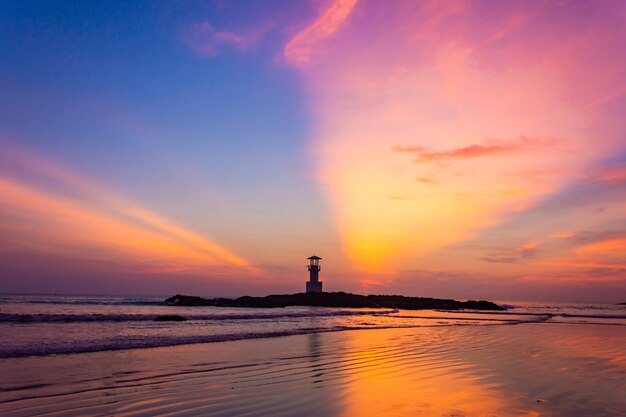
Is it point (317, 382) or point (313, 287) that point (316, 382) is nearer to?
point (317, 382)

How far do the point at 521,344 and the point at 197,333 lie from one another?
47.6 ft

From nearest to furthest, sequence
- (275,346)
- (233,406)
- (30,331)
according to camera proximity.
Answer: (233,406), (275,346), (30,331)

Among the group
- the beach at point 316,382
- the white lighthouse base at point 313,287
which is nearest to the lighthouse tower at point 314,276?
the white lighthouse base at point 313,287

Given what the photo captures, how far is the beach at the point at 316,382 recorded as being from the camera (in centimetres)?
771

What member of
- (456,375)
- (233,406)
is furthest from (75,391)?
(456,375)

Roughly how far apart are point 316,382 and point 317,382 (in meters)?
0.02

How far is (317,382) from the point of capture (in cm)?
1005

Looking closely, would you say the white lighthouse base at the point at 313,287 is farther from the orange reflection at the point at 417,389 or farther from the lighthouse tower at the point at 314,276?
the orange reflection at the point at 417,389

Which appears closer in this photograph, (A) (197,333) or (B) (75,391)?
(B) (75,391)

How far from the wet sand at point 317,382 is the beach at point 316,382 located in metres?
0.02

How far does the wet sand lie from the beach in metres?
0.02

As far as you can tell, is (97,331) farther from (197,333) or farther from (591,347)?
(591,347)

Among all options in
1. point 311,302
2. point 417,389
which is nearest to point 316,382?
point 417,389

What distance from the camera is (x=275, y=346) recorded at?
17641 mm
